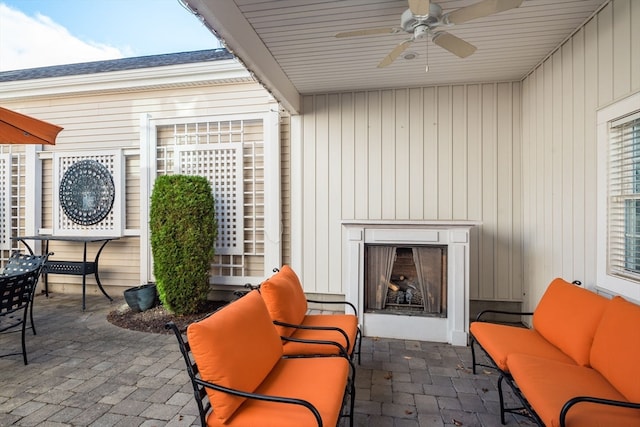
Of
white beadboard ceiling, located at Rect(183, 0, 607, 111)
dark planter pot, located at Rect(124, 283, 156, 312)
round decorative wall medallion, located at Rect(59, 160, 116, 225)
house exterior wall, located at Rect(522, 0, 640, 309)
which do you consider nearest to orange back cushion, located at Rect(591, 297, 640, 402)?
house exterior wall, located at Rect(522, 0, 640, 309)

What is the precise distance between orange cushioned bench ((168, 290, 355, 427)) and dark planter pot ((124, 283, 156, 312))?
3209 millimetres

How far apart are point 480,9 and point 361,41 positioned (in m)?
1.26

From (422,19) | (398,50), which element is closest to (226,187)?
(398,50)

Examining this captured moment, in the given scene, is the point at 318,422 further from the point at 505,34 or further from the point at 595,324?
the point at 505,34

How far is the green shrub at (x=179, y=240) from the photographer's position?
4.05 meters

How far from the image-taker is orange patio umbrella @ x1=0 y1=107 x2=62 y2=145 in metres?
3.12

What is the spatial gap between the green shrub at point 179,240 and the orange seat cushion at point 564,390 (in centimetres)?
356

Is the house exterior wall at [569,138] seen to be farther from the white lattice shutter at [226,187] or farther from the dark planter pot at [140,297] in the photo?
the dark planter pot at [140,297]

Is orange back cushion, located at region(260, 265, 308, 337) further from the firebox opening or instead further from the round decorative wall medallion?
the round decorative wall medallion

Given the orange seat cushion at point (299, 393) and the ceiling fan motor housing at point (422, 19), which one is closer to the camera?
the orange seat cushion at point (299, 393)

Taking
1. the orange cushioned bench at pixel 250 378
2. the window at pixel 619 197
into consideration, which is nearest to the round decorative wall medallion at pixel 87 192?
the orange cushioned bench at pixel 250 378

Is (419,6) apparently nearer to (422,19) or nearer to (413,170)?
(422,19)

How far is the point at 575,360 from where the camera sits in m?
2.09

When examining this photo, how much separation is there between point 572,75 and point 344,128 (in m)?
2.43
